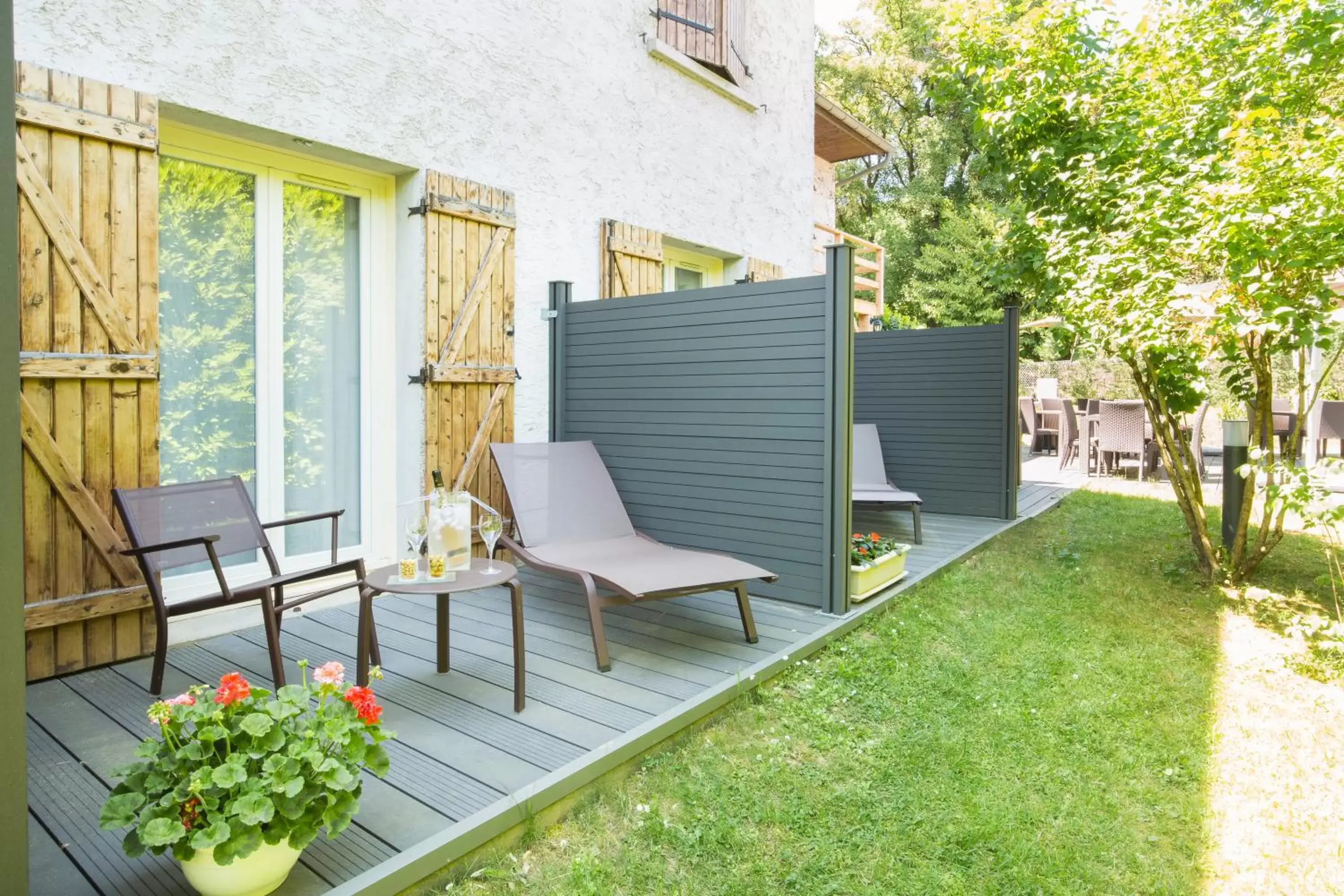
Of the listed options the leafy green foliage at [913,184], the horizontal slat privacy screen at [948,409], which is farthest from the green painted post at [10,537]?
the leafy green foliage at [913,184]

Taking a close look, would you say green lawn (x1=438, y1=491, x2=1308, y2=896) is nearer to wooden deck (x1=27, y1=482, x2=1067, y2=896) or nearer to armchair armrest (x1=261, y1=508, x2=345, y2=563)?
wooden deck (x1=27, y1=482, x2=1067, y2=896)

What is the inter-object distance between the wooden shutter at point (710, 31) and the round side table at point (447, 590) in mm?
4787

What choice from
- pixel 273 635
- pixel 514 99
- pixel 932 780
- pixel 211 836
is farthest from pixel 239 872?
pixel 514 99

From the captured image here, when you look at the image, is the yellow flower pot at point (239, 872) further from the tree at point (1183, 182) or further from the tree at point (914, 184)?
the tree at point (914, 184)

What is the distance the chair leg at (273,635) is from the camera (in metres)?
2.59

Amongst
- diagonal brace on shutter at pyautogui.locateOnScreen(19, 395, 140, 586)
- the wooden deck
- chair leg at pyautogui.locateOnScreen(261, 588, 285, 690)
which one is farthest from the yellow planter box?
diagonal brace on shutter at pyautogui.locateOnScreen(19, 395, 140, 586)

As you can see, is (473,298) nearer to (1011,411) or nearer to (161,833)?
(161,833)

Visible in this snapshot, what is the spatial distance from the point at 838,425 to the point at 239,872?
2.88 metres

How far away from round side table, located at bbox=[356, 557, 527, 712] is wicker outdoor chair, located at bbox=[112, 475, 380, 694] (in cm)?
9

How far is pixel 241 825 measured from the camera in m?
1.57

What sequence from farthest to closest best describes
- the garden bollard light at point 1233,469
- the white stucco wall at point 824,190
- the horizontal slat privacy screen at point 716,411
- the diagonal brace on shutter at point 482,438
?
the white stucco wall at point 824,190 < the garden bollard light at point 1233,469 < the diagonal brace on shutter at point 482,438 < the horizontal slat privacy screen at point 716,411

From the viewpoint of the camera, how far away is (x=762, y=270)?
7.23 metres

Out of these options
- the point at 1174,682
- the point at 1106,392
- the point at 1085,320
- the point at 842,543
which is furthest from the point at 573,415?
the point at 1106,392

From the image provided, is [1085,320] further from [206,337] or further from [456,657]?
[206,337]
